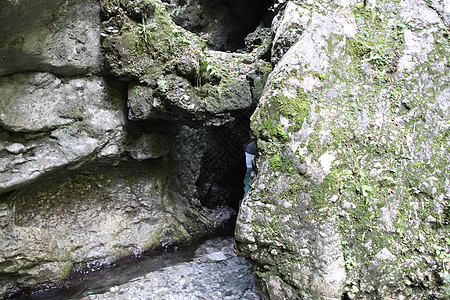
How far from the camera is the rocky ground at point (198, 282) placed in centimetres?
500

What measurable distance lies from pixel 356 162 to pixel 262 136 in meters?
1.20

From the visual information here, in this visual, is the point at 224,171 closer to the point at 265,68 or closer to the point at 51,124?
the point at 265,68

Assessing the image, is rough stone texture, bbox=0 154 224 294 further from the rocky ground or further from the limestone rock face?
the rocky ground

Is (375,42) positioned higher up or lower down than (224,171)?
higher up

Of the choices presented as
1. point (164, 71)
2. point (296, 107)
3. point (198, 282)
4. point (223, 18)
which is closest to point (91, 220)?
point (198, 282)

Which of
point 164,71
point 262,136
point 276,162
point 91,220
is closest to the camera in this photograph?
point 276,162

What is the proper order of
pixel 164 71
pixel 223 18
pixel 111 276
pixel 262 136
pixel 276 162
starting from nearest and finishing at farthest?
pixel 276 162 → pixel 262 136 → pixel 164 71 → pixel 111 276 → pixel 223 18

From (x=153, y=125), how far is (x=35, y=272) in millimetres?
3430

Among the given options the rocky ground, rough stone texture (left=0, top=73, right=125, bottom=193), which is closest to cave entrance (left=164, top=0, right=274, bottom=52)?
rough stone texture (left=0, top=73, right=125, bottom=193)

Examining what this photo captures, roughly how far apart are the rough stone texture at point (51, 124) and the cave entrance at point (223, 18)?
153 inches

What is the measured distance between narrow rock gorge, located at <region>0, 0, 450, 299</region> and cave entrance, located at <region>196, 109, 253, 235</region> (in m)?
1.59

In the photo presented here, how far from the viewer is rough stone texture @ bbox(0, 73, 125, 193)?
4457 millimetres

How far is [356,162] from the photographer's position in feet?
11.8

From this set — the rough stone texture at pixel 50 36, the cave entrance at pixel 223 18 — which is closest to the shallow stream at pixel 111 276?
the rough stone texture at pixel 50 36
